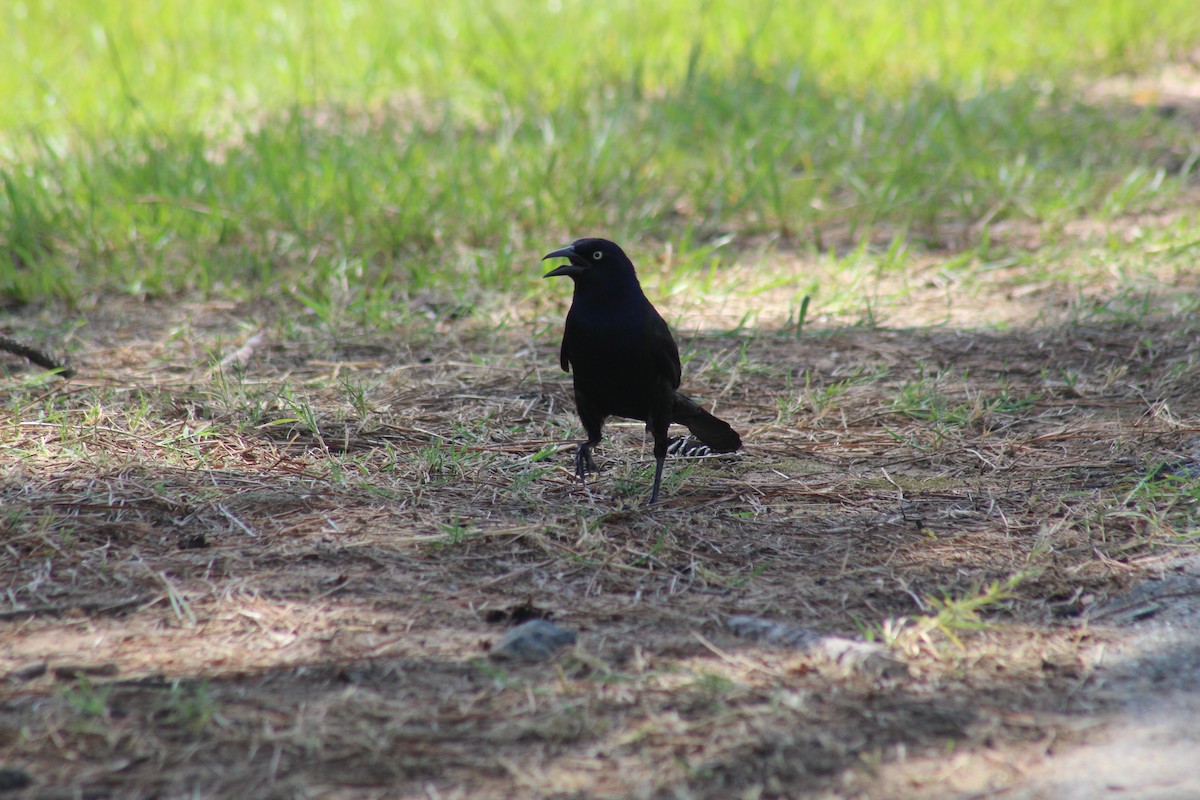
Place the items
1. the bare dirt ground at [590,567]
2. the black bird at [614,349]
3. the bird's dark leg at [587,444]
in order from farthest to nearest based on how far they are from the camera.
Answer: the bird's dark leg at [587,444]
the black bird at [614,349]
the bare dirt ground at [590,567]

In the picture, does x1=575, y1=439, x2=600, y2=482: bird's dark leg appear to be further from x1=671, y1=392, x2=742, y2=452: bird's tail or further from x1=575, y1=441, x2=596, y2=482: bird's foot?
x1=671, y1=392, x2=742, y2=452: bird's tail

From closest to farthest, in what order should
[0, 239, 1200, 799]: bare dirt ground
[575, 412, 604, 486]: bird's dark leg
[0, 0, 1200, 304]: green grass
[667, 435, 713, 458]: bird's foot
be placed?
1. [0, 239, 1200, 799]: bare dirt ground
2. [575, 412, 604, 486]: bird's dark leg
3. [667, 435, 713, 458]: bird's foot
4. [0, 0, 1200, 304]: green grass

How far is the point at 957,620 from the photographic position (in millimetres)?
2520

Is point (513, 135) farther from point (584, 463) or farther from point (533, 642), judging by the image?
point (533, 642)

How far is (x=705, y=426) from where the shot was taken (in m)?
3.65

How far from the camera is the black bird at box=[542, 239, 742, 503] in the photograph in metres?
3.38

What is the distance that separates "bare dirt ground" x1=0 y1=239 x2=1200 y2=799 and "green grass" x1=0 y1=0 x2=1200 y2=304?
0.78m

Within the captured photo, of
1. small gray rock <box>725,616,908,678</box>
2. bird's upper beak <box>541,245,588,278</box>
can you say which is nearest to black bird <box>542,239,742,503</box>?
bird's upper beak <box>541,245,588,278</box>

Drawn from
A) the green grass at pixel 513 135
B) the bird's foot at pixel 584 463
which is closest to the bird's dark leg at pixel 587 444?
the bird's foot at pixel 584 463

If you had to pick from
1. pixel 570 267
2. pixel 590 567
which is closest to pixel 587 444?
pixel 570 267

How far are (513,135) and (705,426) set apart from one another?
3.07 metres

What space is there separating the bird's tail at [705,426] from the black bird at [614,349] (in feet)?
0.18

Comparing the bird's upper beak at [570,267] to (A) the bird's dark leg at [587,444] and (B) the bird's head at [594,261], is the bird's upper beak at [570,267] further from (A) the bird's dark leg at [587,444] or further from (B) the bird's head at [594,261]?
(A) the bird's dark leg at [587,444]

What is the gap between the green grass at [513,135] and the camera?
5.29m
